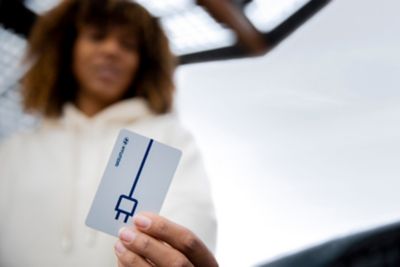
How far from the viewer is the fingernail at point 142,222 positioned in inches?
11.4

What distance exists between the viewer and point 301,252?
74 centimetres

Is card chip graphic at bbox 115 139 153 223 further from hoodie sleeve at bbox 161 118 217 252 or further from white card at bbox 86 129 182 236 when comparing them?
hoodie sleeve at bbox 161 118 217 252

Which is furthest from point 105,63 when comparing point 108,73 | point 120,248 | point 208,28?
point 208,28

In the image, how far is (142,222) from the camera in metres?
0.29

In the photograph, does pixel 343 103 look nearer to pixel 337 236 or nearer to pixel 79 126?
pixel 337 236

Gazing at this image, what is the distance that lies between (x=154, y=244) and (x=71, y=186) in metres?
0.19

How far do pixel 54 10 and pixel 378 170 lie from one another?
607 millimetres

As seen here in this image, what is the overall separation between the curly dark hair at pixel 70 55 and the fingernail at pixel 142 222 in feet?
0.76

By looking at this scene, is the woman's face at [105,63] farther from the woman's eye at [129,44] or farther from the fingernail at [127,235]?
the fingernail at [127,235]

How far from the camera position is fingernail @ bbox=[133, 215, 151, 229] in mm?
288

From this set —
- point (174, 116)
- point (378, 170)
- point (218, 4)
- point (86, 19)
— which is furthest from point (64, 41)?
point (378, 170)

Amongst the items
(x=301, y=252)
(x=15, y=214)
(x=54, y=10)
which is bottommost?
(x=301, y=252)

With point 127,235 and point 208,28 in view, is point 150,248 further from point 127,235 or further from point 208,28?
point 208,28

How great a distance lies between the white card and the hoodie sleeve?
0.34ft
